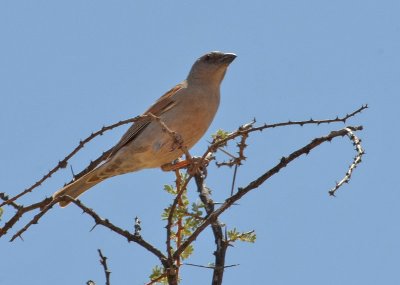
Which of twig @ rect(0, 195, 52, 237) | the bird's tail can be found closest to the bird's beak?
the bird's tail

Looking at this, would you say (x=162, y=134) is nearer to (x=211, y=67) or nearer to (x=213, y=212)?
(x=211, y=67)

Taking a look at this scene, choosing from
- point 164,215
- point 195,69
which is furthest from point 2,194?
point 195,69

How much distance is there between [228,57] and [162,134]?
4.19 ft

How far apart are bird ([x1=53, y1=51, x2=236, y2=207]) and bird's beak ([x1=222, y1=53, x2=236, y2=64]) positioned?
14.5 inches

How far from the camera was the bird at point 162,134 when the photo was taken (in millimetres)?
5543

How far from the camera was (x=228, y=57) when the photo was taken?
6.36 meters

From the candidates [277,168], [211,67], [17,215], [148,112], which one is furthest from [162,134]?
[277,168]

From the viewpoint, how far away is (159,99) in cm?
611

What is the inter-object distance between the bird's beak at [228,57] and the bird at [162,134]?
1.20 feet

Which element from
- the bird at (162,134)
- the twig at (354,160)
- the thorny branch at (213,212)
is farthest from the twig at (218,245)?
the bird at (162,134)

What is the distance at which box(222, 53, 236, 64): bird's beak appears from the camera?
20.7 feet

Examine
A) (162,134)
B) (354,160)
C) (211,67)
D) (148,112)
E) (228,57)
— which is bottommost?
(354,160)

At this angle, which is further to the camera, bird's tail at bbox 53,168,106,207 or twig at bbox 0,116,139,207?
bird's tail at bbox 53,168,106,207

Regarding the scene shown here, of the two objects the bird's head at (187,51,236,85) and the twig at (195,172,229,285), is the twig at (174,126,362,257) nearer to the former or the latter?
the twig at (195,172,229,285)
